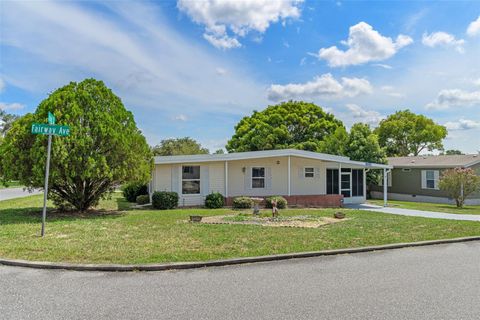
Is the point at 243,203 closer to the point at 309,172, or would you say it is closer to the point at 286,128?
the point at 309,172

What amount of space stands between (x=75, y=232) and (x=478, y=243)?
9.94 m

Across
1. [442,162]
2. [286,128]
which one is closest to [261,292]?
[442,162]

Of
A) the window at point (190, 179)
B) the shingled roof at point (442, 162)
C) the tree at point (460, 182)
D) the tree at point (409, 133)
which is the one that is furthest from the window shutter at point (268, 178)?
the tree at point (409, 133)

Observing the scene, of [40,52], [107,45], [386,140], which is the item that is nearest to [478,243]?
[107,45]

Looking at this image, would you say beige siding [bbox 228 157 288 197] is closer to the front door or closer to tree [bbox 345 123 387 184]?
the front door

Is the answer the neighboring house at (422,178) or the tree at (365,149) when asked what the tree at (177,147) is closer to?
the tree at (365,149)

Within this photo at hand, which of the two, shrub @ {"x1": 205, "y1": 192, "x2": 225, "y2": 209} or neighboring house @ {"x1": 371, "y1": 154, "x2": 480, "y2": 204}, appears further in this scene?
neighboring house @ {"x1": 371, "y1": 154, "x2": 480, "y2": 204}

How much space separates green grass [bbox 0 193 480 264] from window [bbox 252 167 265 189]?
7.66 m

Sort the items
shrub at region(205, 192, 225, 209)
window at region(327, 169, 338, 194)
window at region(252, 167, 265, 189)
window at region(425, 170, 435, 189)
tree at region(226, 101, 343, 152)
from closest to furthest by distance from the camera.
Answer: shrub at region(205, 192, 225, 209), window at region(252, 167, 265, 189), window at region(327, 169, 338, 194), window at region(425, 170, 435, 189), tree at region(226, 101, 343, 152)

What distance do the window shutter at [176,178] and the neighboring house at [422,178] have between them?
49.9ft

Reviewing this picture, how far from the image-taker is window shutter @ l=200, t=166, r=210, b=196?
17.5 m

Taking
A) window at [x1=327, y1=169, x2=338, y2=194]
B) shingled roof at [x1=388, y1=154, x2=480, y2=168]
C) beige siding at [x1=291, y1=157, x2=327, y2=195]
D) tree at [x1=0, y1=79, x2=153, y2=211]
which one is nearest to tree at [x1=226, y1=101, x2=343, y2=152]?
shingled roof at [x1=388, y1=154, x2=480, y2=168]

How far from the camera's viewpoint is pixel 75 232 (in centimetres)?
888

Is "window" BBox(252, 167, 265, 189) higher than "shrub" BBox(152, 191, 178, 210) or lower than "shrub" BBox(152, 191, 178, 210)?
higher
